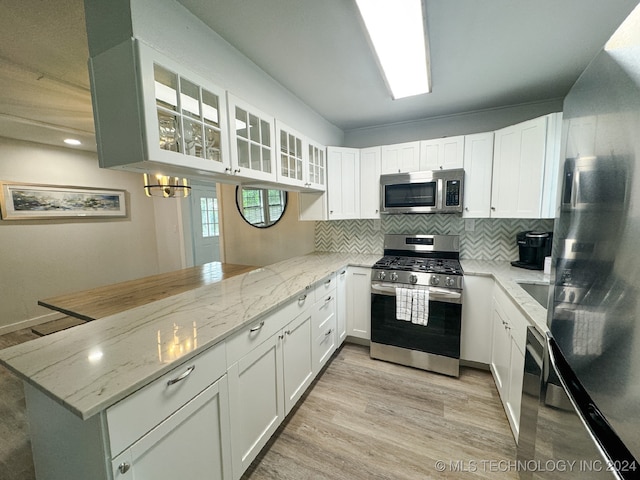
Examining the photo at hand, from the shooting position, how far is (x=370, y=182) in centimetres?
288

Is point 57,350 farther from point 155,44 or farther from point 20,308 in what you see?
point 20,308

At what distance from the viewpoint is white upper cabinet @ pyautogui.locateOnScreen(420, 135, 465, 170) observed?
2.48 m

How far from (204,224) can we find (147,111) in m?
4.29

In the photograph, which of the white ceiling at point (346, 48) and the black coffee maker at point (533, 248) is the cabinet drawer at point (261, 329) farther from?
the black coffee maker at point (533, 248)

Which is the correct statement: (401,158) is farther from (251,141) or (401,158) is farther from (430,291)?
(251,141)

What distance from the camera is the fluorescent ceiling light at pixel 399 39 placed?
→ 1.22 m

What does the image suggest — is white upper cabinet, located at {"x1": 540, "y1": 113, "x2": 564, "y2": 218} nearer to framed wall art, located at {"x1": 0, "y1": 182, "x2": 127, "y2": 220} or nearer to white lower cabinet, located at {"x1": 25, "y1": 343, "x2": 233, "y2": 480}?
white lower cabinet, located at {"x1": 25, "y1": 343, "x2": 233, "y2": 480}

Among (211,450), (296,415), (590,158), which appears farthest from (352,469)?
(590,158)

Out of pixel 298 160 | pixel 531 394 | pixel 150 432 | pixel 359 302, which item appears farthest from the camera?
pixel 359 302

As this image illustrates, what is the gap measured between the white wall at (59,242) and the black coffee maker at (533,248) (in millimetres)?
5579

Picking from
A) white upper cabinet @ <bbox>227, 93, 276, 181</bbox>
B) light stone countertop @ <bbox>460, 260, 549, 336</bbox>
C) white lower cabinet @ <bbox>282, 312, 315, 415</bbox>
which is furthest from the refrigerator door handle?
white upper cabinet @ <bbox>227, 93, 276, 181</bbox>

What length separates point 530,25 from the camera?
1.44 metres

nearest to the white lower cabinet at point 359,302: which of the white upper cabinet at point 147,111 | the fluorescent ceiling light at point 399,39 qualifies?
the fluorescent ceiling light at point 399,39

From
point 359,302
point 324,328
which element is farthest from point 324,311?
point 359,302
